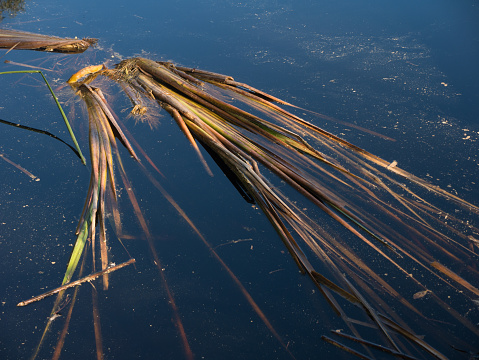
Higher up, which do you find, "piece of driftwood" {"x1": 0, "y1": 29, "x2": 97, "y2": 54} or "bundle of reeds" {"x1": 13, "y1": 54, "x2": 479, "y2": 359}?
"piece of driftwood" {"x1": 0, "y1": 29, "x2": 97, "y2": 54}

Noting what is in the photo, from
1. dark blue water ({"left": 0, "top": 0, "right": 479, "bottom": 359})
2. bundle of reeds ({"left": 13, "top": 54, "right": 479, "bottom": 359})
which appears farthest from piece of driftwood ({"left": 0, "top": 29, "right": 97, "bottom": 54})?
bundle of reeds ({"left": 13, "top": 54, "right": 479, "bottom": 359})

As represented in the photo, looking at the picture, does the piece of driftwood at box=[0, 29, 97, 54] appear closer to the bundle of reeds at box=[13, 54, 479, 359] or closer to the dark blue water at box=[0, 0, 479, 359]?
the dark blue water at box=[0, 0, 479, 359]

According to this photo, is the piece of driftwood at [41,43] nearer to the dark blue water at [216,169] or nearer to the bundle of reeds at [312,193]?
the dark blue water at [216,169]

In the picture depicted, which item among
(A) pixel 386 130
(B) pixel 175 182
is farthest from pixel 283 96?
(B) pixel 175 182

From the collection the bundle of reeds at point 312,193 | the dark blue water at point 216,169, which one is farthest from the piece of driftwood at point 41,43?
the bundle of reeds at point 312,193

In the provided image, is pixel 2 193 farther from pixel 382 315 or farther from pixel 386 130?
pixel 386 130

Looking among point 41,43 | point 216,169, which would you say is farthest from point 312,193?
point 41,43
